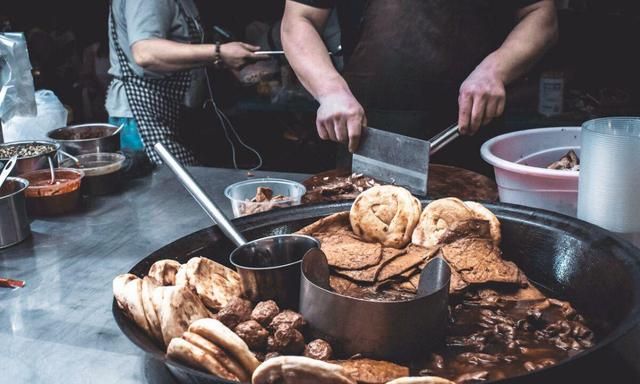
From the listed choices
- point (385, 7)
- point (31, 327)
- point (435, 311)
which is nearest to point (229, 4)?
point (385, 7)

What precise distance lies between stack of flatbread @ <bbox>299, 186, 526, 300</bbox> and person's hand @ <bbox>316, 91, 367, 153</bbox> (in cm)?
53

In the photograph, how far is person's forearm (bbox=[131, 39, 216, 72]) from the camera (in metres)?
4.26

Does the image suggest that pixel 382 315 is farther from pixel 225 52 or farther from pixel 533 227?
pixel 225 52

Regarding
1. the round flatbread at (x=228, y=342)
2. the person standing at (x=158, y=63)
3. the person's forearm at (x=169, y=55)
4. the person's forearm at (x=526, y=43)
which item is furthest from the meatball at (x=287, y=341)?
the person's forearm at (x=169, y=55)

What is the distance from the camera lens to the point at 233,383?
3.81 feet

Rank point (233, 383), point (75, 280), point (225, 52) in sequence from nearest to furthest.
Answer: point (233, 383), point (75, 280), point (225, 52)

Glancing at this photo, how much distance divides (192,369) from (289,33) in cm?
224

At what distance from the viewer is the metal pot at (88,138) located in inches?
123

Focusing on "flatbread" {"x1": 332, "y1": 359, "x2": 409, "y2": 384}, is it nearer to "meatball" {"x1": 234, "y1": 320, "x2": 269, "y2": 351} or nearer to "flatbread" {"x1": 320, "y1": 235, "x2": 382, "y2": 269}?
"meatball" {"x1": 234, "y1": 320, "x2": 269, "y2": 351}

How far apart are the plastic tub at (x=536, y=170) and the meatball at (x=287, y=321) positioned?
106cm

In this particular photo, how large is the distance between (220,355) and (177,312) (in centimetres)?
20

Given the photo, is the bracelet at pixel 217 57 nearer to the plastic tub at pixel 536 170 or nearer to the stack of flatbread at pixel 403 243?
the plastic tub at pixel 536 170

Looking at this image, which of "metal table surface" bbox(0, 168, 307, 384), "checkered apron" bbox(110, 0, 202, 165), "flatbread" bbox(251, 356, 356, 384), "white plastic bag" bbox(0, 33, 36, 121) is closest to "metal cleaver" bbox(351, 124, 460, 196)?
"metal table surface" bbox(0, 168, 307, 384)

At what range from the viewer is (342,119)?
99.3 inches
